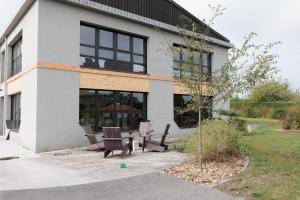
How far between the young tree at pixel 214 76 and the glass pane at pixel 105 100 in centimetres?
696

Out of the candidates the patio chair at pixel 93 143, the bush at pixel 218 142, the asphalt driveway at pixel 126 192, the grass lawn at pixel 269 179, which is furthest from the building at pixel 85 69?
the asphalt driveway at pixel 126 192

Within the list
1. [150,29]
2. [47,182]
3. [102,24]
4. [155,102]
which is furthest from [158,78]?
[47,182]

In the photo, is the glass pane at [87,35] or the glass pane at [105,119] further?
the glass pane at [105,119]

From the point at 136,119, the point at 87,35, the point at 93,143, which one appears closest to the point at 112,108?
the point at 136,119

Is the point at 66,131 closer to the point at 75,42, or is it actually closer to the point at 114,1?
the point at 75,42

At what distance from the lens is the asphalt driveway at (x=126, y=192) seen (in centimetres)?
573

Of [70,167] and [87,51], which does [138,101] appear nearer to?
[87,51]

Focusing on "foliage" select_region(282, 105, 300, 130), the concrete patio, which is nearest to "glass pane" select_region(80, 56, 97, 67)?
the concrete patio

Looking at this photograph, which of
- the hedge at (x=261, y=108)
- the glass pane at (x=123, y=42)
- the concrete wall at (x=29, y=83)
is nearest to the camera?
the concrete wall at (x=29, y=83)

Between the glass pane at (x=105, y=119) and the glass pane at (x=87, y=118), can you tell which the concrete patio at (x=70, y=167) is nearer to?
the glass pane at (x=87, y=118)

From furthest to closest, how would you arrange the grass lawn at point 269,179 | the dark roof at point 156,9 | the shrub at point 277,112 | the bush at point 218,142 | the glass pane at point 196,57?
the shrub at point 277,112 → the dark roof at point 156,9 → the bush at point 218,142 → the glass pane at point 196,57 → the grass lawn at point 269,179

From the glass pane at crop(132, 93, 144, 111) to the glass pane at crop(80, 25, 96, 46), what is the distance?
11.8 ft

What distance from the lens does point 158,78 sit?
16.8 meters

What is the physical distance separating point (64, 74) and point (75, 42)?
1.58 m
